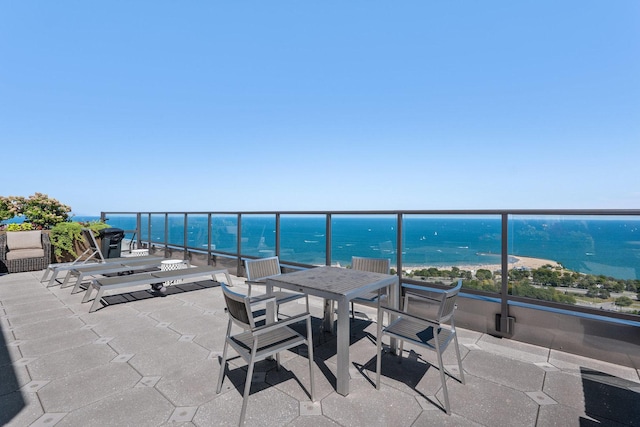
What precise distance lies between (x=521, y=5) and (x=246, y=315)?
33.7 feet

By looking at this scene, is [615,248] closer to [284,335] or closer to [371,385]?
[371,385]

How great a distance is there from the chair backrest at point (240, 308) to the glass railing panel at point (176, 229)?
21.4 ft

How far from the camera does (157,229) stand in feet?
27.5

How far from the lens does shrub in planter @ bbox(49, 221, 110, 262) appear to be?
273 inches

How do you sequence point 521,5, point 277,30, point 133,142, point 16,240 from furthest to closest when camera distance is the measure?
point 133,142 → point 277,30 → point 521,5 → point 16,240

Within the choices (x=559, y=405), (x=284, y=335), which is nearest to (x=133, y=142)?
(x=284, y=335)

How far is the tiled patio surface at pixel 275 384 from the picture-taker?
1.65 meters

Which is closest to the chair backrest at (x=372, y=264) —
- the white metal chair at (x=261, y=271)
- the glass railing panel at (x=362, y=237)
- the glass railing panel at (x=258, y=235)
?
the glass railing panel at (x=362, y=237)

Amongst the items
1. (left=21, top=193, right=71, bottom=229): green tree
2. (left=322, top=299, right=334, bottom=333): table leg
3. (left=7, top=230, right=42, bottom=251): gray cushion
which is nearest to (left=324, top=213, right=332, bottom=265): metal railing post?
(left=322, top=299, right=334, bottom=333): table leg

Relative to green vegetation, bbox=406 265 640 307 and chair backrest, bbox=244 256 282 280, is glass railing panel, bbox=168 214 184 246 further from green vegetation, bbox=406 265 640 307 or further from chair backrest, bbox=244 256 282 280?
green vegetation, bbox=406 265 640 307

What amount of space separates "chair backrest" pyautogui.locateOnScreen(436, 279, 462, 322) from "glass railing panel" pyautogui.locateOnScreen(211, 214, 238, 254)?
493cm

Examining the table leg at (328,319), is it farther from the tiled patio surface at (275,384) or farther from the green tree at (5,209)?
the green tree at (5,209)

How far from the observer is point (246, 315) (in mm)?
1623

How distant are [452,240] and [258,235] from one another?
3.71 m
